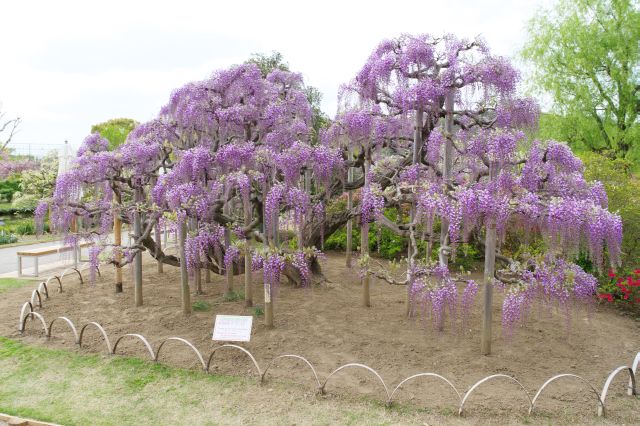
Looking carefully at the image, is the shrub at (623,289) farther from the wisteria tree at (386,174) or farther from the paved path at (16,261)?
the paved path at (16,261)

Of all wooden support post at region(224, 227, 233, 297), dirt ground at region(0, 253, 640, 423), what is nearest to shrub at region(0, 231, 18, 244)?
dirt ground at region(0, 253, 640, 423)

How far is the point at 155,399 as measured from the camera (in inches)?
187

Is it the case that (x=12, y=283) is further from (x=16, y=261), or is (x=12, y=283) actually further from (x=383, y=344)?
(x=383, y=344)

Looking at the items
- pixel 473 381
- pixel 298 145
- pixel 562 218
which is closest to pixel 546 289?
pixel 562 218

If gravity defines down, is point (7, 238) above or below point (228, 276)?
below

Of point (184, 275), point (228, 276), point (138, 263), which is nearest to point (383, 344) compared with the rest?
point (228, 276)

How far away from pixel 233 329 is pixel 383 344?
194 centimetres

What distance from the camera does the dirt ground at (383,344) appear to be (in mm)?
4664

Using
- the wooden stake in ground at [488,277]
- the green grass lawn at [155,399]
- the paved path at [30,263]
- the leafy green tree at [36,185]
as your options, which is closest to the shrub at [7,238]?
the paved path at [30,263]

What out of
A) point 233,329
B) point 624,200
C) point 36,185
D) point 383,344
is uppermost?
point 36,185

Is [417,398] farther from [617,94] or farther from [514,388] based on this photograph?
[617,94]

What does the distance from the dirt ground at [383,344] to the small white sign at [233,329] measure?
39cm

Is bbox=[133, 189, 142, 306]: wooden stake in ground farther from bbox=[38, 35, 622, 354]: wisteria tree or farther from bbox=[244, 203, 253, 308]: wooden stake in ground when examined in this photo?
bbox=[244, 203, 253, 308]: wooden stake in ground

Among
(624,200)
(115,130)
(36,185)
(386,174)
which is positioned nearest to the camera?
(386,174)
